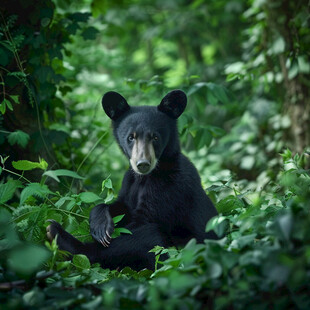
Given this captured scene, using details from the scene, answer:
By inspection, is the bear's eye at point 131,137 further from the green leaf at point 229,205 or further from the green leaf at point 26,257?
the green leaf at point 26,257

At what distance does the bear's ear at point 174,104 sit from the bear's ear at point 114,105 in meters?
0.32

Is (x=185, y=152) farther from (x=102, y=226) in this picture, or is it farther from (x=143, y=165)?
(x=102, y=226)

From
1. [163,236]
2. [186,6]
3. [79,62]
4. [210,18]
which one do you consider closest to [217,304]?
[163,236]

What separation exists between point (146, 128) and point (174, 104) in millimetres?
395

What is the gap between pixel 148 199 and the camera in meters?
3.43

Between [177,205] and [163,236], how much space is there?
1.06ft

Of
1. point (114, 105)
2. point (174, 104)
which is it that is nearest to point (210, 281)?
point (174, 104)

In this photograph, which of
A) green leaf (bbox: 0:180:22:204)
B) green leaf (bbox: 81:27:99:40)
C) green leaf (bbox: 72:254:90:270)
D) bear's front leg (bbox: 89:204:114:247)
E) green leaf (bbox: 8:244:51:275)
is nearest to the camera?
green leaf (bbox: 8:244:51:275)

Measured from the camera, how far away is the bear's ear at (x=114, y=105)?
374 centimetres

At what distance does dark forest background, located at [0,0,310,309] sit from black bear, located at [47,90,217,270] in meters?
0.16

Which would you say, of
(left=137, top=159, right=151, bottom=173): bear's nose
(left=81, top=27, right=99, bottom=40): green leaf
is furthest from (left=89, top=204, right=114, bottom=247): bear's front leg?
(left=81, top=27, right=99, bottom=40): green leaf

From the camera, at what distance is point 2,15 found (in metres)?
3.75

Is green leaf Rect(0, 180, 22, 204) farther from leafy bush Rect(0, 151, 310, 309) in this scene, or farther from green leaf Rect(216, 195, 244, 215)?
green leaf Rect(216, 195, 244, 215)

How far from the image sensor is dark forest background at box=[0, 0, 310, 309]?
1622 mm
